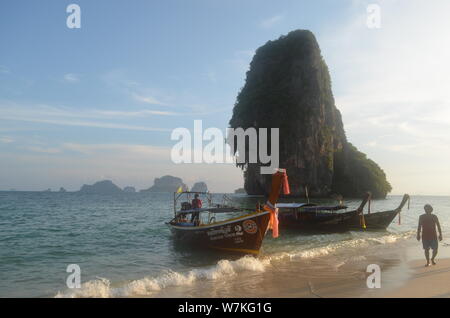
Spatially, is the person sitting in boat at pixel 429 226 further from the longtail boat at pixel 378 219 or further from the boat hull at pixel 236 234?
the longtail boat at pixel 378 219

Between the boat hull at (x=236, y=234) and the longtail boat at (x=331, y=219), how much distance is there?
10704mm

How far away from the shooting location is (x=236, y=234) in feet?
43.2

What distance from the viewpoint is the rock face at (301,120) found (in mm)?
66688

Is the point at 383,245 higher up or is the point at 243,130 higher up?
the point at 243,130

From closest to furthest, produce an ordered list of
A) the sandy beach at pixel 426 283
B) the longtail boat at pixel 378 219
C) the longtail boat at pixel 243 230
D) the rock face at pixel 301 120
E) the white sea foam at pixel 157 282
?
the sandy beach at pixel 426 283 < the white sea foam at pixel 157 282 < the longtail boat at pixel 243 230 < the longtail boat at pixel 378 219 < the rock face at pixel 301 120

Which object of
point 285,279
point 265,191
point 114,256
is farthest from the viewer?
point 265,191

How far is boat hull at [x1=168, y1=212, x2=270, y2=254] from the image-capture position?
42.0 feet

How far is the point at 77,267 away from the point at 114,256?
7.32 ft

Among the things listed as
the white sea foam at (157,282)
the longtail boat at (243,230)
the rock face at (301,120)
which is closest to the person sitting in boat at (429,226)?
the longtail boat at (243,230)

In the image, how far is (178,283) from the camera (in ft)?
31.5

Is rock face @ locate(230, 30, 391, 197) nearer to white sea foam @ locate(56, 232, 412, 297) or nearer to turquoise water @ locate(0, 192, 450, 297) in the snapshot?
turquoise water @ locate(0, 192, 450, 297)

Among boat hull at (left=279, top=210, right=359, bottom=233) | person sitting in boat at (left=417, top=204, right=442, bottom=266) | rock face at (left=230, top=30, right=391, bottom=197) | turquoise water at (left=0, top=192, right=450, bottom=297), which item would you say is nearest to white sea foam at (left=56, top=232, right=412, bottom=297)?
turquoise water at (left=0, top=192, right=450, bottom=297)
